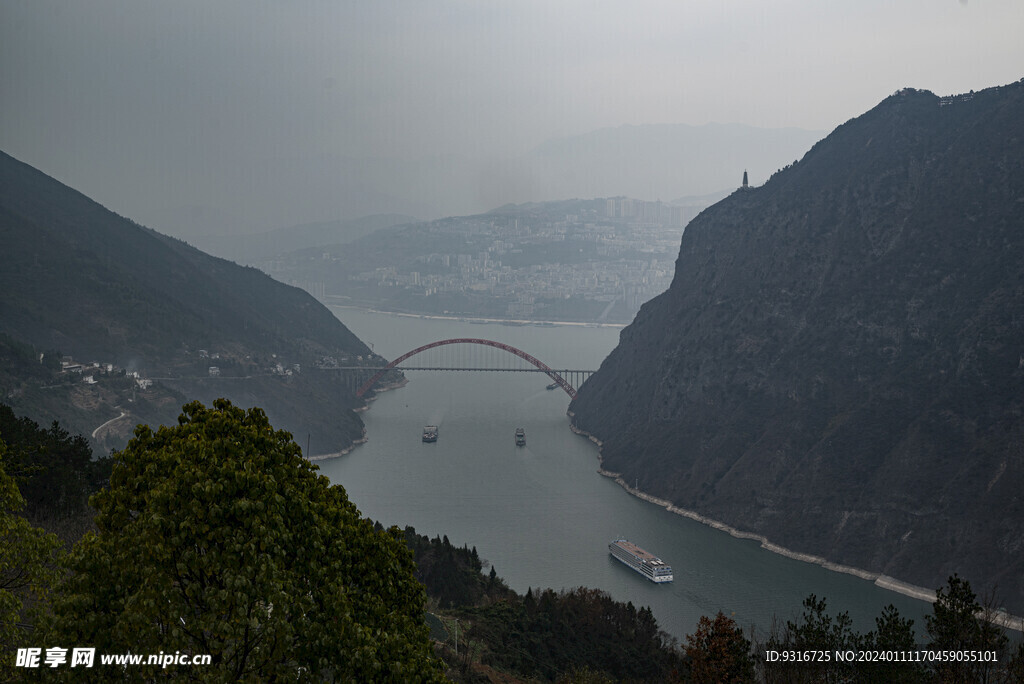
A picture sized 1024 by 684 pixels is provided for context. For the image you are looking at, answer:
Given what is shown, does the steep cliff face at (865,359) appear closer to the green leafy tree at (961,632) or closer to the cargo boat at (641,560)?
the cargo boat at (641,560)

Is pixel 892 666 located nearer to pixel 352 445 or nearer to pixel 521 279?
pixel 352 445

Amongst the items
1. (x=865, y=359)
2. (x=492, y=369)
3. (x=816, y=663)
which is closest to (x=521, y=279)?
(x=492, y=369)

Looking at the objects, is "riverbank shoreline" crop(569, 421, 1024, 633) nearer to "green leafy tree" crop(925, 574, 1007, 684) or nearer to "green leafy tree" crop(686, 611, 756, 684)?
"green leafy tree" crop(925, 574, 1007, 684)

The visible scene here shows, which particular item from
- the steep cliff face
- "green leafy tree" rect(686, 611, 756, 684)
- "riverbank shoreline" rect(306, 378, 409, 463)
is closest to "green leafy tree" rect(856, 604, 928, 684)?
"green leafy tree" rect(686, 611, 756, 684)

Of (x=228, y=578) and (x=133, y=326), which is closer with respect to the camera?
(x=228, y=578)

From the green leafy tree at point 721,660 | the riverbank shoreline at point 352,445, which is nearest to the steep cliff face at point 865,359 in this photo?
the riverbank shoreline at point 352,445

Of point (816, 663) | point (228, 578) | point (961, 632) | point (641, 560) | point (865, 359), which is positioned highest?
point (865, 359)

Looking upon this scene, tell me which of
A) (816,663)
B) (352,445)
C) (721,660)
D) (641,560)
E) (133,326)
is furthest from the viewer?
(133,326)

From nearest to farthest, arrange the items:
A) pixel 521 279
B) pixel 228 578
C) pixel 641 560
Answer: pixel 228 578
pixel 641 560
pixel 521 279
